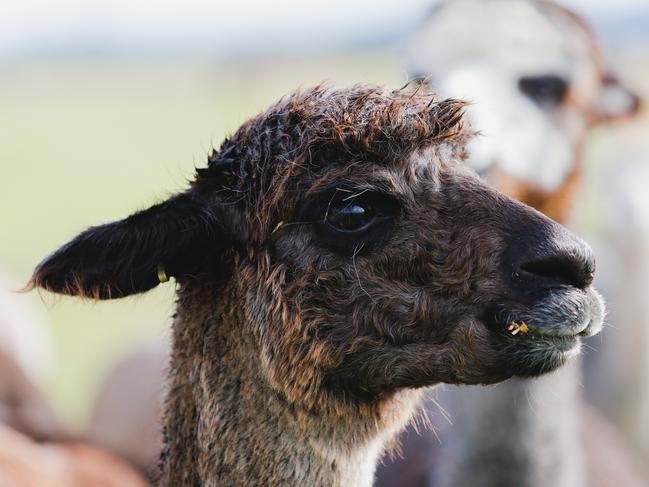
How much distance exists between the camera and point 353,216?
9.22 ft

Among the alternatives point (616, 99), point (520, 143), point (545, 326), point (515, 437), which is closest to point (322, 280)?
point (545, 326)

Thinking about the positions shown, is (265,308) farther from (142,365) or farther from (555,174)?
(142,365)

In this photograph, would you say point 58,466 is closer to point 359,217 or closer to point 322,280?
point 322,280

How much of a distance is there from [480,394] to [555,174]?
1552mm

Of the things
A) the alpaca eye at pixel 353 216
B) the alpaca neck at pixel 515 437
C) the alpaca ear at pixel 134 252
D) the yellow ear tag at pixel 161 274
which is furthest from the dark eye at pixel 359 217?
the alpaca neck at pixel 515 437

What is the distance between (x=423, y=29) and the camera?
20.3 ft

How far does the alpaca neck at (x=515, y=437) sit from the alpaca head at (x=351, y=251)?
1654 mm

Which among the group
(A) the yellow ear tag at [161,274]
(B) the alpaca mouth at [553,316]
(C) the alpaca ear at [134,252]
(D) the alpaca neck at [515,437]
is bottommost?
(D) the alpaca neck at [515,437]

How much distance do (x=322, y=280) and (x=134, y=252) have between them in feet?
1.89

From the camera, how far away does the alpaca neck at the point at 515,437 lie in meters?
4.34

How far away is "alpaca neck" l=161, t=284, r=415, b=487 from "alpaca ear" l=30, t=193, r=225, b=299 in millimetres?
197

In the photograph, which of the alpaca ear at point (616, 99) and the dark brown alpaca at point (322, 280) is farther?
the alpaca ear at point (616, 99)

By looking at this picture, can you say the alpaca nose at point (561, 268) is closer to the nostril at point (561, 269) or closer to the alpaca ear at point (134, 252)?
the nostril at point (561, 269)

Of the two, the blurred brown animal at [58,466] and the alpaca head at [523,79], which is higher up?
the alpaca head at [523,79]
